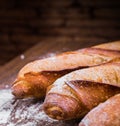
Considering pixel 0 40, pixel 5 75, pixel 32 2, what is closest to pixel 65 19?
pixel 32 2

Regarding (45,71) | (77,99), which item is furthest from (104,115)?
(45,71)

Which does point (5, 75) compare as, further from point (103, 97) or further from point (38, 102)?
point (103, 97)

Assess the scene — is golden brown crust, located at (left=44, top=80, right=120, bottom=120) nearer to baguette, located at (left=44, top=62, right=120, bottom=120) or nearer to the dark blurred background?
baguette, located at (left=44, top=62, right=120, bottom=120)

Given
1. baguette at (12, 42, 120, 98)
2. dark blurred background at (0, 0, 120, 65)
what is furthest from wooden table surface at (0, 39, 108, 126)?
dark blurred background at (0, 0, 120, 65)

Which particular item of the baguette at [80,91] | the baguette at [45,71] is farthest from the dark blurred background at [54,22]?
the baguette at [80,91]

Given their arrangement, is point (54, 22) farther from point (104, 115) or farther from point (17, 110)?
point (104, 115)

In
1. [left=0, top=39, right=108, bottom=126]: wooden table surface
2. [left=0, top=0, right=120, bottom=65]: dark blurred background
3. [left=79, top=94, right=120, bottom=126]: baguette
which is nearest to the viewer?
[left=79, top=94, right=120, bottom=126]: baguette

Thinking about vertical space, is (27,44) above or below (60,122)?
below
